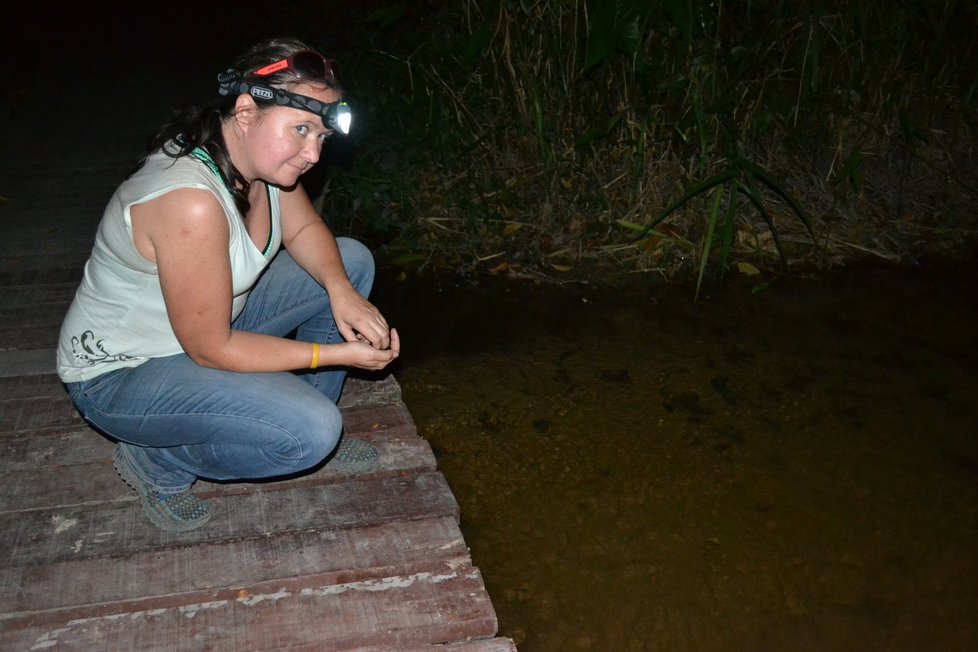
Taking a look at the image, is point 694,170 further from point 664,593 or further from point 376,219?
point 664,593

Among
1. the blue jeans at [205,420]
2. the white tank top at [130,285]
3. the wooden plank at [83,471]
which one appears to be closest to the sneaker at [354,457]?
the wooden plank at [83,471]

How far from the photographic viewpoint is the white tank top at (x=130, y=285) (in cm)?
178

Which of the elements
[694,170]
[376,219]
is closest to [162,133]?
[376,219]

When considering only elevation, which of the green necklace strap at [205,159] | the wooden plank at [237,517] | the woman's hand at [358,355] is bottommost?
the wooden plank at [237,517]

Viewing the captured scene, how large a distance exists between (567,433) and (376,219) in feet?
6.08

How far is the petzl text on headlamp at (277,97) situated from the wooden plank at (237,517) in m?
0.86

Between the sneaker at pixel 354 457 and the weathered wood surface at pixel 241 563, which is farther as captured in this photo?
the sneaker at pixel 354 457

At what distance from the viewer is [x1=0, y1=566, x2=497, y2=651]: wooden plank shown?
1732 mm

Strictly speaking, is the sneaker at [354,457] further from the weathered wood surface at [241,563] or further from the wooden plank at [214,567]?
the wooden plank at [214,567]

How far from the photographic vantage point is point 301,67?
1.81 metres

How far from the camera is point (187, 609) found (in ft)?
5.95

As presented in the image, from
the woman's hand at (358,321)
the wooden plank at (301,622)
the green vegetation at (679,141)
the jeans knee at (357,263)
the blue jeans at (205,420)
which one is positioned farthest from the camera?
the green vegetation at (679,141)

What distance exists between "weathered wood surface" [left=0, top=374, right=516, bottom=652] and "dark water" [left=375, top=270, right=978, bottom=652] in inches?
12.7

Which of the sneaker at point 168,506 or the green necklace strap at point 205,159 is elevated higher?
the green necklace strap at point 205,159
